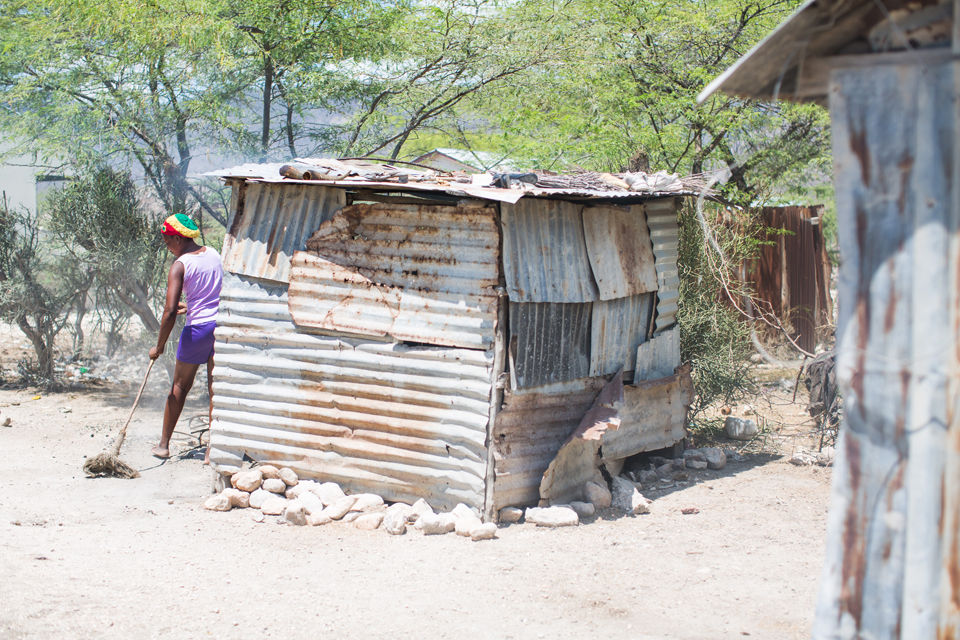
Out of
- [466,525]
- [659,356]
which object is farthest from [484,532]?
[659,356]

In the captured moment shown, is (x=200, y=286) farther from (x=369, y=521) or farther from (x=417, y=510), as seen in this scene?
(x=417, y=510)

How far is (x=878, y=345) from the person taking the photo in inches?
97.7

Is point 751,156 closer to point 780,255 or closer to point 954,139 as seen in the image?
point 780,255

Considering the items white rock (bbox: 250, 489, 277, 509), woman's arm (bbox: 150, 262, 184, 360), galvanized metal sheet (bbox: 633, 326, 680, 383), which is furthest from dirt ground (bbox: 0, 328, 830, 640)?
woman's arm (bbox: 150, 262, 184, 360)

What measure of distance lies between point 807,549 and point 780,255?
7.39 metres

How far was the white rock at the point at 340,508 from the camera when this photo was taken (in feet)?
17.2

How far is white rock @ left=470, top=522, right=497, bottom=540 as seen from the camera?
4.86 metres

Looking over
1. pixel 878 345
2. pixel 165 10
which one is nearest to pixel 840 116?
pixel 878 345

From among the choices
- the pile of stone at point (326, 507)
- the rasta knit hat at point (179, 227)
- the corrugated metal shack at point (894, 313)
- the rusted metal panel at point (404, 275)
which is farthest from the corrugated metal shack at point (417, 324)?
the corrugated metal shack at point (894, 313)

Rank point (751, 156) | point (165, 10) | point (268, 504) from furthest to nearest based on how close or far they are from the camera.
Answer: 1. point (751, 156)
2. point (165, 10)
3. point (268, 504)

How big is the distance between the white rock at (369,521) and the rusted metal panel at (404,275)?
4.01ft

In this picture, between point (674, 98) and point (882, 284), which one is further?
point (674, 98)

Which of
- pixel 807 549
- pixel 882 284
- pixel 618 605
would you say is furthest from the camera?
pixel 807 549

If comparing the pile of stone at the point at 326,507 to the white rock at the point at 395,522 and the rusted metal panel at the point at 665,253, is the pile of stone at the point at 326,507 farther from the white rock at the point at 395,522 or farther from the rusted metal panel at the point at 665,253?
the rusted metal panel at the point at 665,253
